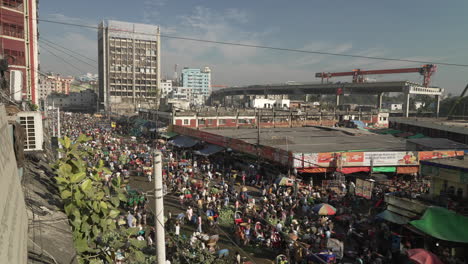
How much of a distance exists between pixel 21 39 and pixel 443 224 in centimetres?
3654

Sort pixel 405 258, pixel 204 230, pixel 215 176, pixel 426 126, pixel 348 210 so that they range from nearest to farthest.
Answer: pixel 405 258 → pixel 204 230 → pixel 348 210 → pixel 215 176 → pixel 426 126

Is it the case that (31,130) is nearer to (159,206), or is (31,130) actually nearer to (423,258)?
(159,206)

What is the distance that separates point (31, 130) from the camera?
1202cm

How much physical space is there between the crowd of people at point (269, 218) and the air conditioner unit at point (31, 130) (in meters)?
3.31

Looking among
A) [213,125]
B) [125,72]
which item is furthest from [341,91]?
[125,72]

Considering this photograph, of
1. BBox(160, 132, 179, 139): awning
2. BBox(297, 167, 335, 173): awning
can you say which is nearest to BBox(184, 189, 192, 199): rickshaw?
BBox(297, 167, 335, 173): awning

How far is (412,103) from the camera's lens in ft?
444

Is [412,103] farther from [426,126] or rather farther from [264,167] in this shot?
[264,167]

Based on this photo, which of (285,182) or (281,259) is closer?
(281,259)

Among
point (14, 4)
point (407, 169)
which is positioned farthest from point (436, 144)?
point (14, 4)

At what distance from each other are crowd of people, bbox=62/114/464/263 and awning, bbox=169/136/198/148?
25.6ft

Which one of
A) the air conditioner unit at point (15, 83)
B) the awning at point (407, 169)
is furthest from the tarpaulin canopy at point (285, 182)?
the air conditioner unit at point (15, 83)

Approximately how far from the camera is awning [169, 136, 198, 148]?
1351 inches

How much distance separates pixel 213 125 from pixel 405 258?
38443 millimetres
